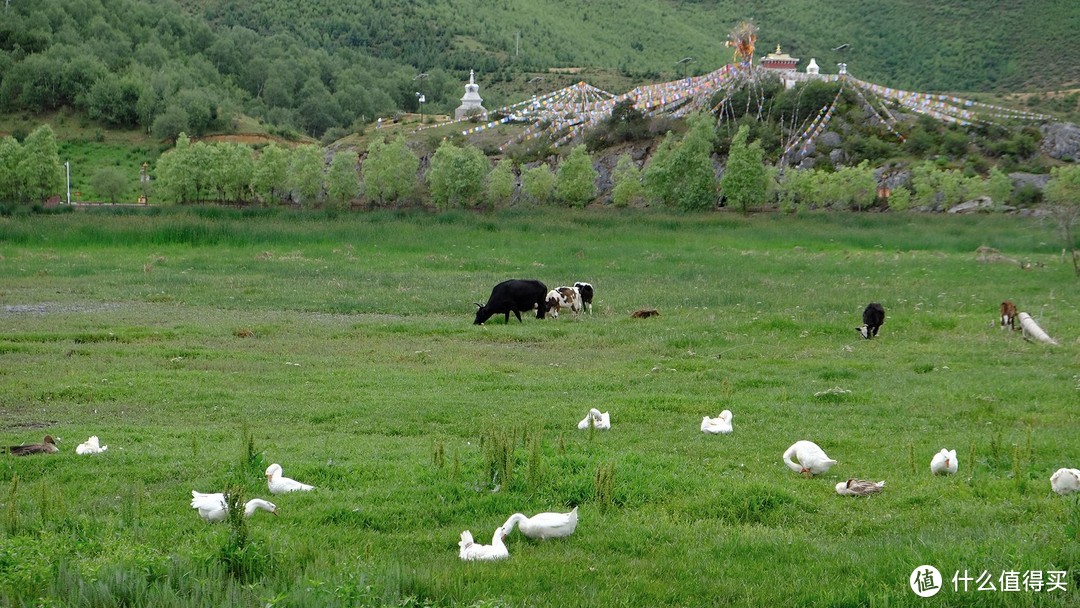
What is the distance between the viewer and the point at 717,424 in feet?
37.5

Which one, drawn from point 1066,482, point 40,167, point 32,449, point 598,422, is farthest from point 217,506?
point 40,167

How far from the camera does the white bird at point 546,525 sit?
24.0ft

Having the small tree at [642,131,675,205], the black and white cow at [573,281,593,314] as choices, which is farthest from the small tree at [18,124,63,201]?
the black and white cow at [573,281,593,314]

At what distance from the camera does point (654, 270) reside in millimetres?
34375

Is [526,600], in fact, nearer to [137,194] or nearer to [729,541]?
[729,541]

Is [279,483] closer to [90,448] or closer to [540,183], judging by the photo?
[90,448]

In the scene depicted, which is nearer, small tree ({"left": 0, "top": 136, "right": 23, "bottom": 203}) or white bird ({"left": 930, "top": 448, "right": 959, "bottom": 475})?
white bird ({"left": 930, "top": 448, "right": 959, "bottom": 475})

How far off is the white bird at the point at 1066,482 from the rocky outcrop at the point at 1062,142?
6775 cm

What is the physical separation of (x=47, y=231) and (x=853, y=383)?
38.5 m

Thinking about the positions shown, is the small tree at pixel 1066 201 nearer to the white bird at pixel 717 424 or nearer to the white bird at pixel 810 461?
the white bird at pixel 717 424

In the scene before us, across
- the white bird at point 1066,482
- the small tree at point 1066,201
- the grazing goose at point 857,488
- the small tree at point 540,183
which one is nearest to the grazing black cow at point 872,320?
the white bird at point 1066,482

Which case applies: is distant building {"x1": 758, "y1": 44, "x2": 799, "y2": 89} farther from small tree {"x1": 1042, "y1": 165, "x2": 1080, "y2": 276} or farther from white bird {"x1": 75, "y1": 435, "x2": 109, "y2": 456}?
white bird {"x1": 75, "y1": 435, "x2": 109, "y2": 456}

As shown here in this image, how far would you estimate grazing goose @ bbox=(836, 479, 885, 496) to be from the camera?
857 cm

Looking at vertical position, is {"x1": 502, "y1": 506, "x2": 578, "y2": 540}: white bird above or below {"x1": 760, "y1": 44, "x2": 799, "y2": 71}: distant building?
below
